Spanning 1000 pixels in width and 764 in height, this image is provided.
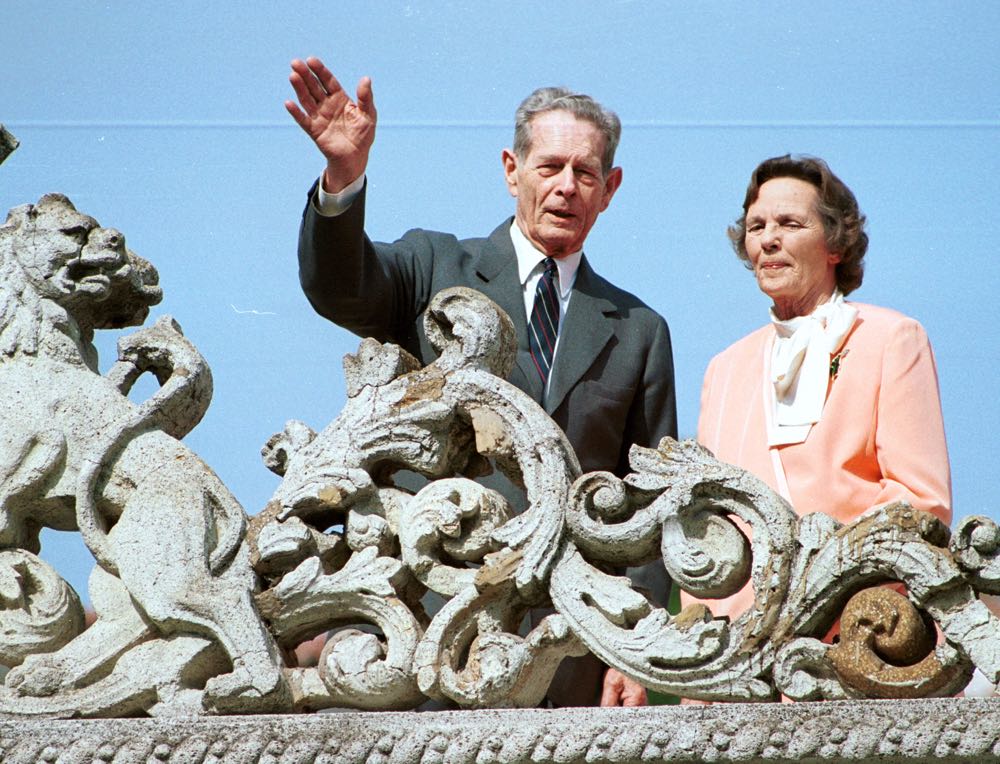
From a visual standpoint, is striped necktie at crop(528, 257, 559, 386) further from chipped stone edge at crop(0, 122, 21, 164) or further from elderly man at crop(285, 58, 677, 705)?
chipped stone edge at crop(0, 122, 21, 164)

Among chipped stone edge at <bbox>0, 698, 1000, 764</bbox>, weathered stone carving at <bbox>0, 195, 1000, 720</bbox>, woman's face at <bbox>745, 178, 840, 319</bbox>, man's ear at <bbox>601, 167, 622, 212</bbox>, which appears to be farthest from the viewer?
man's ear at <bbox>601, 167, 622, 212</bbox>

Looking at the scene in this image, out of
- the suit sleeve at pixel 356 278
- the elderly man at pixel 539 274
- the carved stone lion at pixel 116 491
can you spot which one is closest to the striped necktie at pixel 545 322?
the elderly man at pixel 539 274

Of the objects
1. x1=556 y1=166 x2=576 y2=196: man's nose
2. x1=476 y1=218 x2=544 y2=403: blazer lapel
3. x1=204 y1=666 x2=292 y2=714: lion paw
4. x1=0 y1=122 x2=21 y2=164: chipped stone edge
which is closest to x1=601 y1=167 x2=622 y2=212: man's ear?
x1=556 y1=166 x2=576 y2=196: man's nose

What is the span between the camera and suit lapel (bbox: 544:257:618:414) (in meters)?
4.56

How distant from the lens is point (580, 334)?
4.68 meters

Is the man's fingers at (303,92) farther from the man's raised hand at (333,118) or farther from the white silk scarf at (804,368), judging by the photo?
the white silk scarf at (804,368)

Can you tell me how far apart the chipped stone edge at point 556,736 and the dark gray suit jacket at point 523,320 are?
0.98 meters

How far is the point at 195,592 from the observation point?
3.68m

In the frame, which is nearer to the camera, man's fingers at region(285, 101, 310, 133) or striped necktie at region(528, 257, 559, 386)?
man's fingers at region(285, 101, 310, 133)

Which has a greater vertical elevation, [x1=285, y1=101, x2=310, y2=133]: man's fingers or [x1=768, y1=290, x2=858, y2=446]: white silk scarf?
[x1=285, y1=101, x2=310, y2=133]: man's fingers

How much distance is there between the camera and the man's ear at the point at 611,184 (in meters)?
5.05

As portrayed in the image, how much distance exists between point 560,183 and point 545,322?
1.37ft

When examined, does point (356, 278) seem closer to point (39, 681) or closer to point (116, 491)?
point (116, 491)

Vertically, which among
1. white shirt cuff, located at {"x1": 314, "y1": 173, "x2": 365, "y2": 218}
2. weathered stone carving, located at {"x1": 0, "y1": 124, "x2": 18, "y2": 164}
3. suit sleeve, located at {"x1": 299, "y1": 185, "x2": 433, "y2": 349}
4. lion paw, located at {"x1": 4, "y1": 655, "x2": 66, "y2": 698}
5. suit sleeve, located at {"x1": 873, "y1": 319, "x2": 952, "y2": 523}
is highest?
weathered stone carving, located at {"x1": 0, "y1": 124, "x2": 18, "y2": 164}
